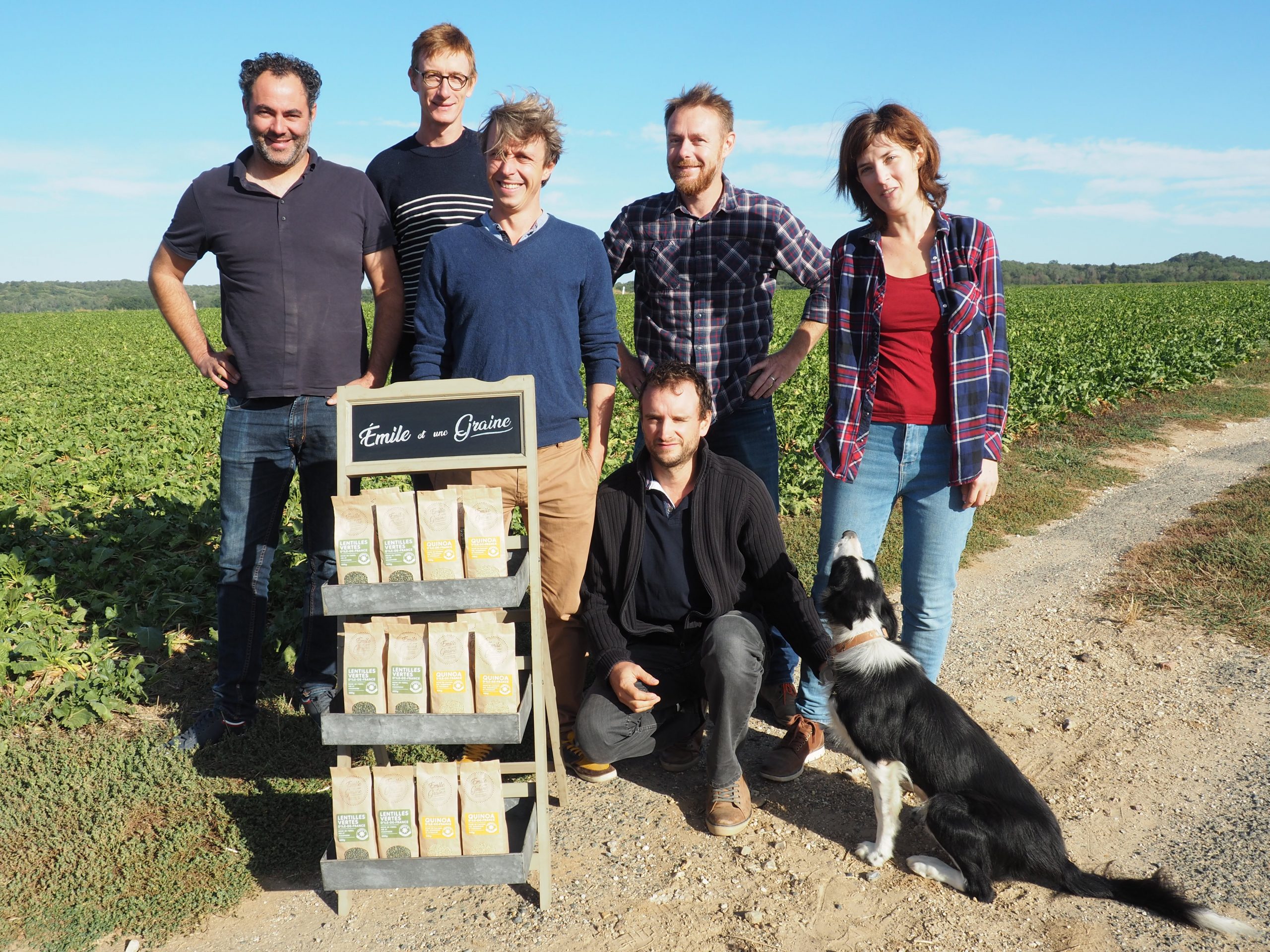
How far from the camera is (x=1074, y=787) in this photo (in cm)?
397

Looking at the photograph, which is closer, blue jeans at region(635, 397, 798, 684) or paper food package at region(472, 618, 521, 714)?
paper food package at region(472, 618, 521, 714)

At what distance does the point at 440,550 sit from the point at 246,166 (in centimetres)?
213

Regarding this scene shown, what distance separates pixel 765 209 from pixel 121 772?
4077 mm

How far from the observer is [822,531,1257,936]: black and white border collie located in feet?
10.2

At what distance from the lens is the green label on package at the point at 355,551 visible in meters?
3.04

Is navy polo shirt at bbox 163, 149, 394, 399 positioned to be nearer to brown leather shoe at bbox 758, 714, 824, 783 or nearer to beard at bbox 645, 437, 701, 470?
beard at bbox 645, 437, 701, 470

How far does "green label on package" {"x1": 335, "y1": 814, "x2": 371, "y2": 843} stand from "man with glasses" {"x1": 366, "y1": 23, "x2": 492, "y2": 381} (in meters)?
1.92

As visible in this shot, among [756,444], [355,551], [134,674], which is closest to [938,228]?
[756,444]

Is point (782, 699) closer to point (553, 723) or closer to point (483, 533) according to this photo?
point (553, 723)

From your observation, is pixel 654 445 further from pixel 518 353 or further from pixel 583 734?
pixel 583 734

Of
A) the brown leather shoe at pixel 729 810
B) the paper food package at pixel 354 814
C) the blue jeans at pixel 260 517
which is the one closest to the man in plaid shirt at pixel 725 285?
the brown leather shoe at pixel 729 810

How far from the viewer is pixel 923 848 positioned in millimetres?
3559

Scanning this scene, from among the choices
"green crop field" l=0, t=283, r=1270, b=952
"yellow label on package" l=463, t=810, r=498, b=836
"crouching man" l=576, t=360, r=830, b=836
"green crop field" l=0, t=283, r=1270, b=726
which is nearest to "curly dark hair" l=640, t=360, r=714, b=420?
"crouching man" l=576, t=360, r=830, b=836

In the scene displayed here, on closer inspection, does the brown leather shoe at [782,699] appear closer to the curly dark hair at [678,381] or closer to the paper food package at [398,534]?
the curly dark hair at [678,381]
